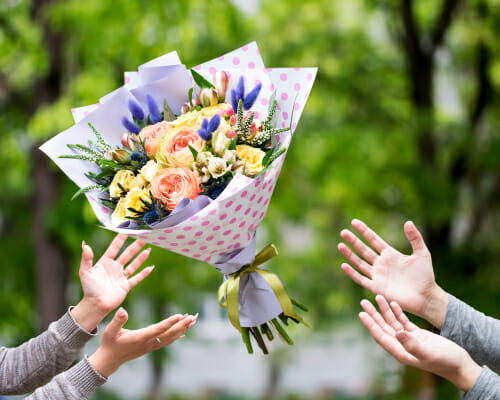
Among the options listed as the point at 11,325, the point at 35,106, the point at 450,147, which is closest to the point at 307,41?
the point at 450,147

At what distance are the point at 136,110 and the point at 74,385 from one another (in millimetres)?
852

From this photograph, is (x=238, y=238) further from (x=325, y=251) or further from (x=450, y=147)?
(x=325, y=251)

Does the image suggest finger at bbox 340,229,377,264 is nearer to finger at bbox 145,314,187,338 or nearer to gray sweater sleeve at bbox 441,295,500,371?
gray sweater sleeve at bbox 441,295,500,371

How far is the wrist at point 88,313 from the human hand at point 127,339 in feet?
0.70

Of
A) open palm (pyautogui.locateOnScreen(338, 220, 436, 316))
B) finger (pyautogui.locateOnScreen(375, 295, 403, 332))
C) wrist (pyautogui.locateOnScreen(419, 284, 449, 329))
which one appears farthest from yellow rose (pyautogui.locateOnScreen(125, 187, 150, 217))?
wrist (pyautogui.locateOnScreen(419, 284, 449, 329))

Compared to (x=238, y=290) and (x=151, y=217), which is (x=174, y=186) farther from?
(x=238, y=290)

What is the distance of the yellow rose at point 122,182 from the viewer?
1570 mm

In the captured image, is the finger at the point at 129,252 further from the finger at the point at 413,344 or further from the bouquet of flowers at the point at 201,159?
the finger at the point at 413,344

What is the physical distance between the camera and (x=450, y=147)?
505cm

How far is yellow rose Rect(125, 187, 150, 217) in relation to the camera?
59.6 inches

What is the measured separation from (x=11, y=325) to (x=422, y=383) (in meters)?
4.80

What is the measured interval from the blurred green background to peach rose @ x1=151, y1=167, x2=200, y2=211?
212 centimetres

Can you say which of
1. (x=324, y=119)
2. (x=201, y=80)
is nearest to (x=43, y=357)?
(x=201, y=80)

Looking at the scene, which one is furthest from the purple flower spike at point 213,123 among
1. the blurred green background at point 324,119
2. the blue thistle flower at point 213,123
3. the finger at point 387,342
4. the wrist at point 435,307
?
the blurred green background at point 324,119
